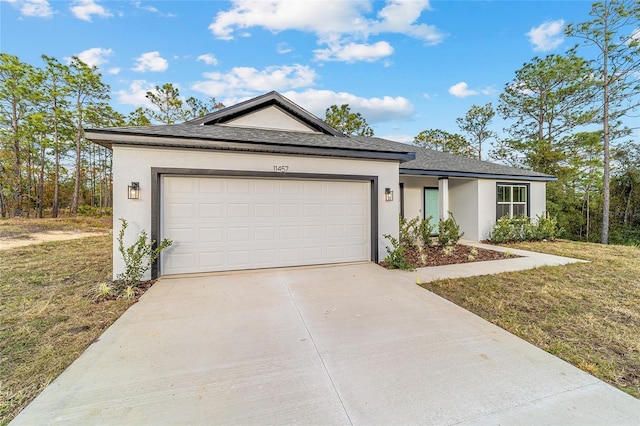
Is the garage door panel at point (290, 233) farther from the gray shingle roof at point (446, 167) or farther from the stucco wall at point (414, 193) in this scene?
the stucco wall at point (414, 193)

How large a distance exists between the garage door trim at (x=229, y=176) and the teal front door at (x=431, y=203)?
5.23 meters

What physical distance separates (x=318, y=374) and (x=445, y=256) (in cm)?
621

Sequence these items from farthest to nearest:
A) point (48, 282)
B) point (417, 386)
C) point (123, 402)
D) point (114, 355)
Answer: point (48, 282) < point (114, 355) < point (417, 386) < point (123, 402)

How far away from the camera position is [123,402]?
2.05m

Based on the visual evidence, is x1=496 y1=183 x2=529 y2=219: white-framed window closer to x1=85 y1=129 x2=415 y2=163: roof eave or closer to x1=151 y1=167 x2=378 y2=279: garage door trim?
x1=85 y1=129 x2=415 y2=163: roof eave

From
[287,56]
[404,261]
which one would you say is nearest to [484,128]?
[287,56]

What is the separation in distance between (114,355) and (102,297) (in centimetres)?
220

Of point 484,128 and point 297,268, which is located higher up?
point 484,128

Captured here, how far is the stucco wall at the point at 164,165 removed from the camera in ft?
16.7

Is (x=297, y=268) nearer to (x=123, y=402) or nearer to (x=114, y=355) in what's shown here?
(x=114, y=355)

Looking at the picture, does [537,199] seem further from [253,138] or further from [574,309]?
[253,138]

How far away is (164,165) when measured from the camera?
5270 mm

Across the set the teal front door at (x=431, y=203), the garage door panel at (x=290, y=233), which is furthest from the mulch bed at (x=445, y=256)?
the teal front door at (x=431, y=203)

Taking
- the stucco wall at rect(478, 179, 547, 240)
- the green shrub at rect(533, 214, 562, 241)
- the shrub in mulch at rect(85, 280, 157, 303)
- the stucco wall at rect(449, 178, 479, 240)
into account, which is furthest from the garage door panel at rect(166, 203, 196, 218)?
the green shrub at rect(533, 214, 562, 241)
